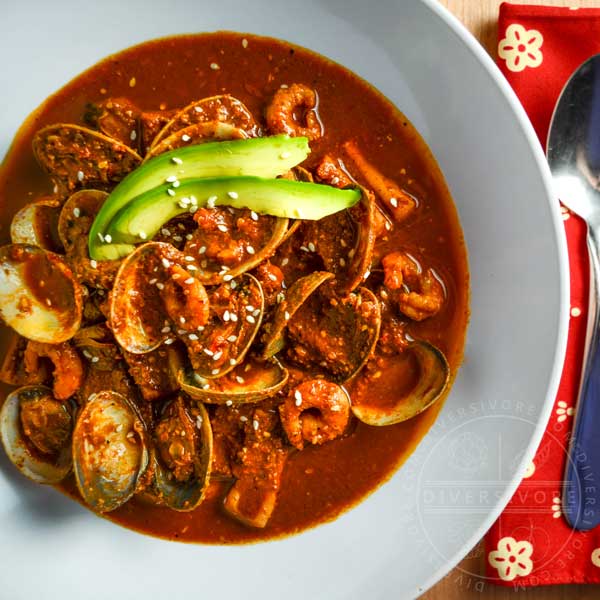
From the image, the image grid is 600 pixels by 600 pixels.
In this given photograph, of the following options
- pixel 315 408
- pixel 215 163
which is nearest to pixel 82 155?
pixel 215 163

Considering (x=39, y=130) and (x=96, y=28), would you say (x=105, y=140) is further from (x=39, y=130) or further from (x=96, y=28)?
(x=96, y=28)

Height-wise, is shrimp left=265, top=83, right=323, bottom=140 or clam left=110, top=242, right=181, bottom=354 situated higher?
shrimp left=265, top=83, right=323, bottom=140

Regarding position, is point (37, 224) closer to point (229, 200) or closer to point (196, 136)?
point (196, 136)

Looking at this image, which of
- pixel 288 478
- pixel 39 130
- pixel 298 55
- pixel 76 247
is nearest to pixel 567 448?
pixel 288 478

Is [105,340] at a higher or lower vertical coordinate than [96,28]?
lower

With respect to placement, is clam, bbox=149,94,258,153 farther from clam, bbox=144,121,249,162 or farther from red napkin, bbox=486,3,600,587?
red napkin, bbox=486,3,600,587

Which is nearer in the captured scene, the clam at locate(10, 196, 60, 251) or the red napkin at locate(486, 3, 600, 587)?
the clam at locate(10, 196, 60, 251)

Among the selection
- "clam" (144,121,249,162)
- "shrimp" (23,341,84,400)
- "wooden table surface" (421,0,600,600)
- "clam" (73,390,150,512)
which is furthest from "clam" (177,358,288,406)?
"wooden table surface" (421,0,600,600)
